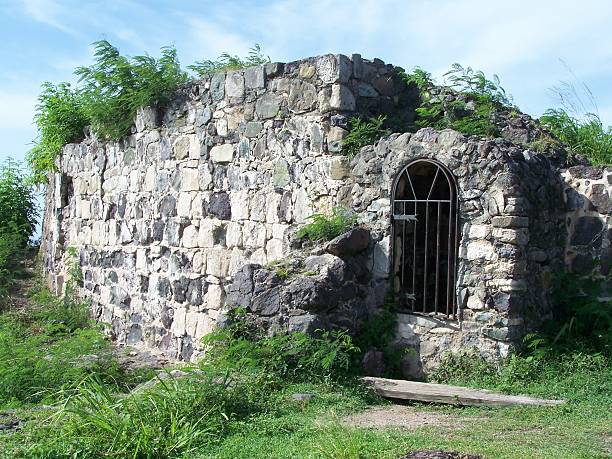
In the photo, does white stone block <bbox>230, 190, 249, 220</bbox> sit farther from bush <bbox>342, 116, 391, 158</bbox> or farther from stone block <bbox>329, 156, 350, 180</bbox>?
bush <bbox>342, 116, 391, 158</bbox>

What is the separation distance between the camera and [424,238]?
827cm

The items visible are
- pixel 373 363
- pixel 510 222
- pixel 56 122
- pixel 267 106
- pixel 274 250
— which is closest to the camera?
pixel 510 222

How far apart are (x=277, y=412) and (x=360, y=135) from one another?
11.1ft

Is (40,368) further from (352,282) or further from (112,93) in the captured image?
(112,93)

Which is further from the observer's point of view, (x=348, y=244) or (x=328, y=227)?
(x=328, y=227)

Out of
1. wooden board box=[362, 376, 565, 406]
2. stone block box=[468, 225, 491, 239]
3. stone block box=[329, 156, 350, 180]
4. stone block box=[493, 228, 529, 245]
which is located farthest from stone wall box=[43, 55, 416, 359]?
wooden board box=[362, 376, 565, 406]

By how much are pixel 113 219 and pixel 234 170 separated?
3.14m

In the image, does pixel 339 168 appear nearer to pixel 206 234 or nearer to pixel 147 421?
pixel 206 234

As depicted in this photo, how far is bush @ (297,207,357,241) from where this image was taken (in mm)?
7852

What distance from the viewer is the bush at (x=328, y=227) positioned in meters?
7.85

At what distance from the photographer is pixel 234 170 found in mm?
A: 9141

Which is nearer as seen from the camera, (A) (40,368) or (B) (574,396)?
(B) (574,396)

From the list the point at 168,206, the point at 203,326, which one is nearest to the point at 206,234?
the point at 168,206

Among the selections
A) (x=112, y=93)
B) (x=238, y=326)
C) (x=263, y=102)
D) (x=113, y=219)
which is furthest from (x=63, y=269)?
(x=238, y=326)
